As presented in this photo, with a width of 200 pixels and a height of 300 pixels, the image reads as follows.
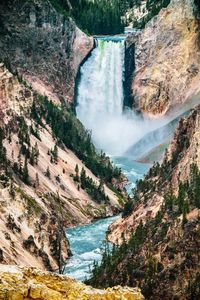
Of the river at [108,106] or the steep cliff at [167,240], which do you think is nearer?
the steep cliff at [167,240]

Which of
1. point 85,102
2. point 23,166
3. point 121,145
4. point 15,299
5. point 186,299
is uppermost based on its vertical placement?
point 85,102

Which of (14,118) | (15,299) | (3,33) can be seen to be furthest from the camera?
(3,33)

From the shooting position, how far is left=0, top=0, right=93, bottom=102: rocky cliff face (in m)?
154

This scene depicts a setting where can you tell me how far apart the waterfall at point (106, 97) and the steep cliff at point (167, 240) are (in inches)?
3521

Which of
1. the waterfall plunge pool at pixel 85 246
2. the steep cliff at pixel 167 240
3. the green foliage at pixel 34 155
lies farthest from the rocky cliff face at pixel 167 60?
the steep cliff at pixel 167 240

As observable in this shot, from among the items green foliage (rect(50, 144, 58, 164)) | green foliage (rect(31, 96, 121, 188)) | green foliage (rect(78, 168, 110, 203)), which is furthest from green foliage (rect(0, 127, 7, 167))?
green foliage (rect(31, 96, 121, 188))

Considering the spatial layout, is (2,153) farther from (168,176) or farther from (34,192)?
(168,176)

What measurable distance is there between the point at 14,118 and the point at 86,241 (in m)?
29.1

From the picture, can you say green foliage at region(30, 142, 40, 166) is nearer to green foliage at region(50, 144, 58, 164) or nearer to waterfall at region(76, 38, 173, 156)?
green foliage at region(50, 144, 58, 164)

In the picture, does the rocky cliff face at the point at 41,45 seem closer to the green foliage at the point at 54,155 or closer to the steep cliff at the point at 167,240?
the green foliage at the point at 54,155

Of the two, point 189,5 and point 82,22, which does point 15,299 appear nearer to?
point 189,5

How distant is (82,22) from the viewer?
19525 centimetres

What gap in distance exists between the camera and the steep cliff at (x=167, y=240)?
51688mm

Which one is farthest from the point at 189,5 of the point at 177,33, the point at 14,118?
the point at 14,118
